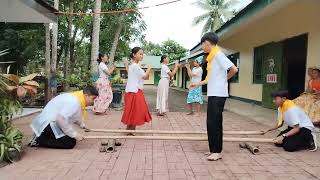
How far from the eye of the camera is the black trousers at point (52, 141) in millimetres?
5922

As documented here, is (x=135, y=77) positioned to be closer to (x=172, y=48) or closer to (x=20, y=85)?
(x=20, y=85)

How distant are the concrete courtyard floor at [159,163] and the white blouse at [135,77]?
3.20 ft

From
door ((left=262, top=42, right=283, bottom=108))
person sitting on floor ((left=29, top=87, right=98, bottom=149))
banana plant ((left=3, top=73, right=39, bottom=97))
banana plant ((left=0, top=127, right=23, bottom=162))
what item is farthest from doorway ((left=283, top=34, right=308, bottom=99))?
banana plant ((left=0, top=127, right=23, bottom=162))

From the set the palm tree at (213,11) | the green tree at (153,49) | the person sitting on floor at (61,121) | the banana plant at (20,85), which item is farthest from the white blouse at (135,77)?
the green tree at (153,49)

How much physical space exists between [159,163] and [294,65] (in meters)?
9.51

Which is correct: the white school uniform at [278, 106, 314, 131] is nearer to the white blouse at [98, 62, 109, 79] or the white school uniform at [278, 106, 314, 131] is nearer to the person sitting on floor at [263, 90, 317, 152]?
the person sitting on floor at [263, 90, 317, 152]

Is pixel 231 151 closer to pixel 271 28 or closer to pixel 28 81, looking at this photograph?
pixel 28 81

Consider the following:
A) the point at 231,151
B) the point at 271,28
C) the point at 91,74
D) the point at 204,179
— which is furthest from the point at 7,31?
the point at 204,179

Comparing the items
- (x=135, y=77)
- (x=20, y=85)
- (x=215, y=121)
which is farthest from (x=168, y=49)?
(x=215, y=121)

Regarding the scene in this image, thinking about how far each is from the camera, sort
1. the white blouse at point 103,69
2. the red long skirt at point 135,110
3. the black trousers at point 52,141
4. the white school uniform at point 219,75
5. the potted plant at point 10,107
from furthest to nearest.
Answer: the white blouse at point 103,69 < the red long skirt at point 135,110 < the black trousers at point 52,141 < the white school uniform at point 219,75 < the potted plant at point 10,107

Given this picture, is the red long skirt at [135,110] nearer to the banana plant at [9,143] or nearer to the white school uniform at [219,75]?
the white school uniform at [219,75]

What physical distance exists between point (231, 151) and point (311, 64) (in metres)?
5.30

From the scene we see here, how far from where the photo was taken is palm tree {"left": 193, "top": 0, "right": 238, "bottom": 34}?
144 feet

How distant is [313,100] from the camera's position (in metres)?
8.12
